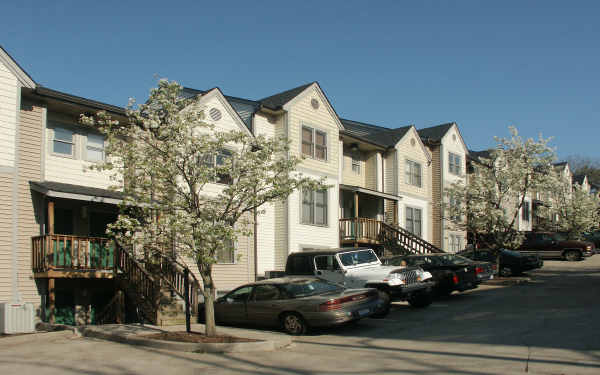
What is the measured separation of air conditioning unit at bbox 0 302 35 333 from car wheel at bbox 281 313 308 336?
6373 mm

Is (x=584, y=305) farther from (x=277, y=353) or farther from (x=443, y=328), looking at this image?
(x=277, y=353)

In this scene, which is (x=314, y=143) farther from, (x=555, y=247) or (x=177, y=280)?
(x=555, y=247)

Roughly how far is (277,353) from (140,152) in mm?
5211

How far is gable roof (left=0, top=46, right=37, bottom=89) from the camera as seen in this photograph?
16.4m

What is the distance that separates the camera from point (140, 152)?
13.1m

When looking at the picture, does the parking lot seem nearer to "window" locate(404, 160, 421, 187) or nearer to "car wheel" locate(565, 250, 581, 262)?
"window" locate(404, 160, 421, 187)

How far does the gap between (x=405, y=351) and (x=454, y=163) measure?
2671cm

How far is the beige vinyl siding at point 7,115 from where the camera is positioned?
16.3m

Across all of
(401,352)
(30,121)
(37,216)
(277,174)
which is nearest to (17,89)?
(30,121)

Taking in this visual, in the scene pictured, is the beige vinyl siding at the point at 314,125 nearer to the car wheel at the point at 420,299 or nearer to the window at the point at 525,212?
the car wheel at the point at 420,299

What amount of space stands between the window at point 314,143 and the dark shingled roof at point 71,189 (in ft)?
31.1

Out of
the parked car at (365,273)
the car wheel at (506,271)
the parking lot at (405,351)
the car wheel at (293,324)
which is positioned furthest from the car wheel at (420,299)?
the car wheel at (506,271)

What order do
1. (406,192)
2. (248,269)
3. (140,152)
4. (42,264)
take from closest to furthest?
1. (140,152)
2. (42,264)
3. (248,269)
4. (406,192)

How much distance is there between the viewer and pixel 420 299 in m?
17.7
